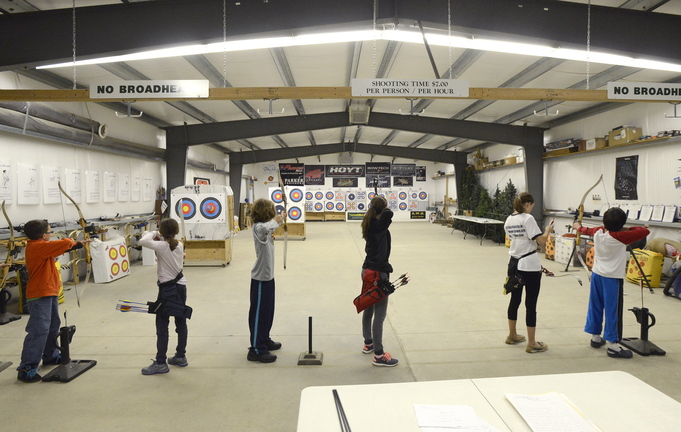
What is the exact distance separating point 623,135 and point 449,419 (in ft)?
24.0

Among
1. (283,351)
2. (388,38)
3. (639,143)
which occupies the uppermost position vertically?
(388,38)

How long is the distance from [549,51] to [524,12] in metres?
0.74

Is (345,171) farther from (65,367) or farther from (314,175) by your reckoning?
(65,367)

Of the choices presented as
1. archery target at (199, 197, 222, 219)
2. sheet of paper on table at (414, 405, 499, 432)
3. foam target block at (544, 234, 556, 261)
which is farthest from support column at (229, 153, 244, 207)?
sheet of paper on table at (414, 405, 499, 432)

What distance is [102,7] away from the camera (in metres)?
3.70

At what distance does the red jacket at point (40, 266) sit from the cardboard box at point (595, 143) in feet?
27.7

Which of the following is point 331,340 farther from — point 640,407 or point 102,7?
point 102,7

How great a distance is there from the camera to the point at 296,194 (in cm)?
1108

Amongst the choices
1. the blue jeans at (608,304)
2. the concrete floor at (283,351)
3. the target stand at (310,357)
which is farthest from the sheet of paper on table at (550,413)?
the blue jeans at (608,304)

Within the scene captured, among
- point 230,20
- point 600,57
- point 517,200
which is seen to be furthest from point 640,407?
point 600,57

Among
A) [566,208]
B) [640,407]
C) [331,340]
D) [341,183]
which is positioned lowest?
[331,340]

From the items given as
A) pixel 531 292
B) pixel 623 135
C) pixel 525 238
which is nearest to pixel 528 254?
pixel 525 238

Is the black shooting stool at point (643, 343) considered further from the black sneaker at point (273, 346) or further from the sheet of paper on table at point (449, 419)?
the black sneaker at point (273, 346)

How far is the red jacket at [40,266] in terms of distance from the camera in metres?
2.59
